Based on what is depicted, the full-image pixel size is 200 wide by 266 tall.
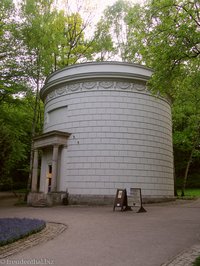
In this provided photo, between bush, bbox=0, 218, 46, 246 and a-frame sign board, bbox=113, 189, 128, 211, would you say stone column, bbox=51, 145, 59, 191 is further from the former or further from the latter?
bush, bbox=0, 218, 46, 246

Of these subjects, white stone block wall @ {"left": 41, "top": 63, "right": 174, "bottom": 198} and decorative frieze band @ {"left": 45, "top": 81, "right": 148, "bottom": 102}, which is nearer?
white stone block wall @ {"left": 41, "top": 63, "right": 174, "bottom": 198}

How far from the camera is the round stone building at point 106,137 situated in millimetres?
19359

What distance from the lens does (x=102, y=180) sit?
19156 mm

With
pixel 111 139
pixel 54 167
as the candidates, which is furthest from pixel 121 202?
pixel 54 167

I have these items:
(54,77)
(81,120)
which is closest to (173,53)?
(81,120)

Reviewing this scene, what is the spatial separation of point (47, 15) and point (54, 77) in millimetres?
6648

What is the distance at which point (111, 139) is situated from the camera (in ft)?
64.8

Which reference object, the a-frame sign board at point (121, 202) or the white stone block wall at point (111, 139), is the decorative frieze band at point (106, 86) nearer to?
the white stone block wall at point (111, 139)

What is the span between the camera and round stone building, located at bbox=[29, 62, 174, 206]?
19.4 m

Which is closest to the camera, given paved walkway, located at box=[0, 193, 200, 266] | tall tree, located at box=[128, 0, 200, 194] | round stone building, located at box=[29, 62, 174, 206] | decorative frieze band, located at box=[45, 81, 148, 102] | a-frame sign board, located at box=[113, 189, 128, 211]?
paved walkway, located at box=[0, 193, 200, 266]

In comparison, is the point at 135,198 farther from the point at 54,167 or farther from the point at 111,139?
the point at 54,167

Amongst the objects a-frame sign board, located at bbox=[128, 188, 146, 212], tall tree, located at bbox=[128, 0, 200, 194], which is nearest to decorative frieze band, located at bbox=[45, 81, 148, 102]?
tall tree, located at bbox=[128, 0, 200, 194]

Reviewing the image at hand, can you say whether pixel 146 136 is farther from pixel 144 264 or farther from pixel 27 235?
pixel 144 264

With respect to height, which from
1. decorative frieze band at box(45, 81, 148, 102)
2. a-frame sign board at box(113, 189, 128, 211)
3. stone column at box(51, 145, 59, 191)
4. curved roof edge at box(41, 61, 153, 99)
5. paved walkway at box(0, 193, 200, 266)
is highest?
curved roof edge at box(41, 61, 153, 99)
